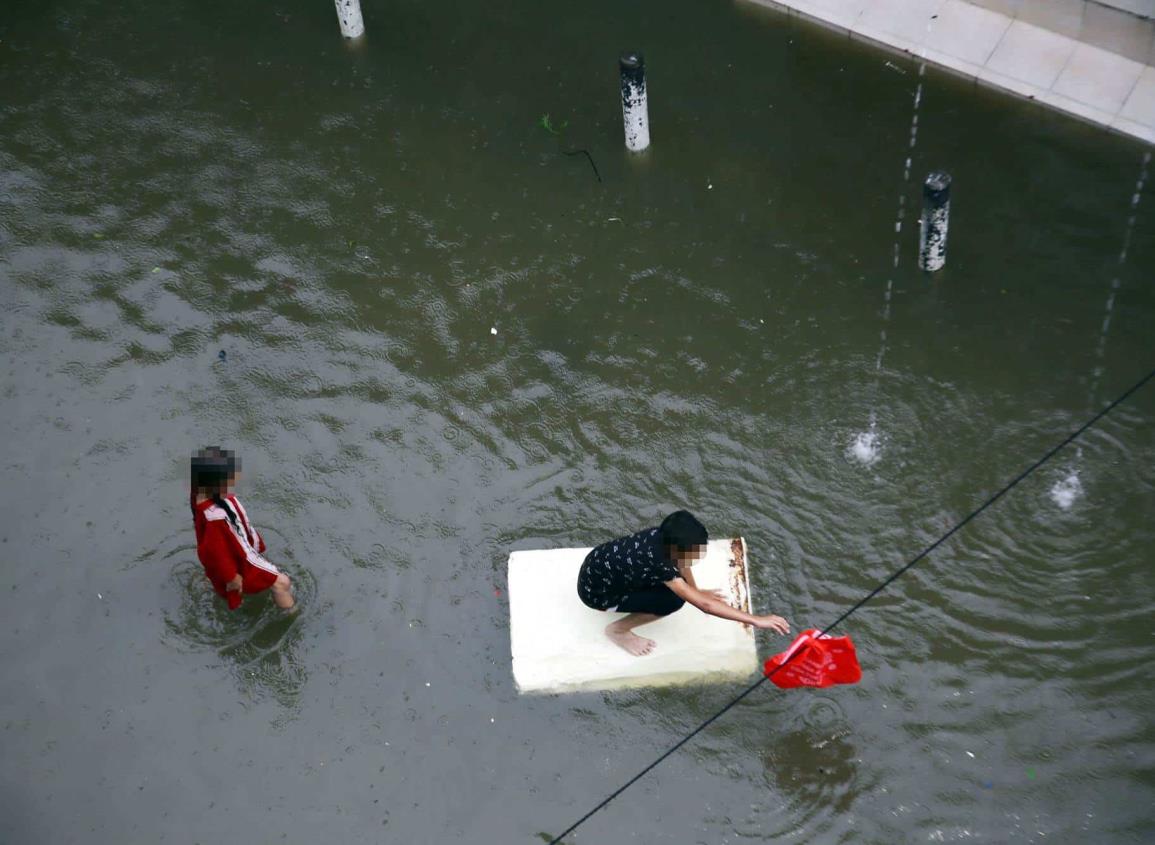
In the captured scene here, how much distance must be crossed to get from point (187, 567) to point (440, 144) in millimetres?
3911

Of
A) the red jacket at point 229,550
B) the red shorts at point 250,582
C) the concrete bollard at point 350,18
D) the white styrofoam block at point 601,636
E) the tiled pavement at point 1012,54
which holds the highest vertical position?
the concrete bollard at point 350,18

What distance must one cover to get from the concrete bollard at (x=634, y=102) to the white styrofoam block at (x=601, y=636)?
138 inches

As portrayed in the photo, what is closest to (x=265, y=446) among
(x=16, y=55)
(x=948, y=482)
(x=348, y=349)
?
(x=348, y=349)

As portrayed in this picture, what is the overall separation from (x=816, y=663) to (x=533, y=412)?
2565 millimetres

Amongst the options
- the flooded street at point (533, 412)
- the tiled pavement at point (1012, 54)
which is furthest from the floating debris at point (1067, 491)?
the tiled pavement at point (1012, 54)

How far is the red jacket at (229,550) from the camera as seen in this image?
21.3 feet

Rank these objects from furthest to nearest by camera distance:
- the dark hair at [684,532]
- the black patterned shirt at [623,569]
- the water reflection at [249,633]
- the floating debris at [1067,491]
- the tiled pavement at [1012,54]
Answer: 1. the tiled pavement at [1012,54]
2. the floating debris at [1067,491]
3. the water reflection at [249,633]
4. the black patterned shirt at [623,569]
5. the dark hair at [684,532]

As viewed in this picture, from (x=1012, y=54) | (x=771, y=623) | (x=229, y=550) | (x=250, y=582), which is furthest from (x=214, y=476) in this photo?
(x=1012, y=54)

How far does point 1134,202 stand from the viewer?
8727mm

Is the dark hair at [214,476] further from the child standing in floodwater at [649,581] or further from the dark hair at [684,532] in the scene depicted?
the dark hair at [684,532]

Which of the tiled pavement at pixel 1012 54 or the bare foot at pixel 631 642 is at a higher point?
the tiled pavement at pixel 1012 54

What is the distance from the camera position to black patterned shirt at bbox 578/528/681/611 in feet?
20.3

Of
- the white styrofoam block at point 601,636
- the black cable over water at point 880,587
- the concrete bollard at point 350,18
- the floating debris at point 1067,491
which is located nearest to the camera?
the black cable over water at point 880,587

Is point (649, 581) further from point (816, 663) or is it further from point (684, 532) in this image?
point (816, 663)
